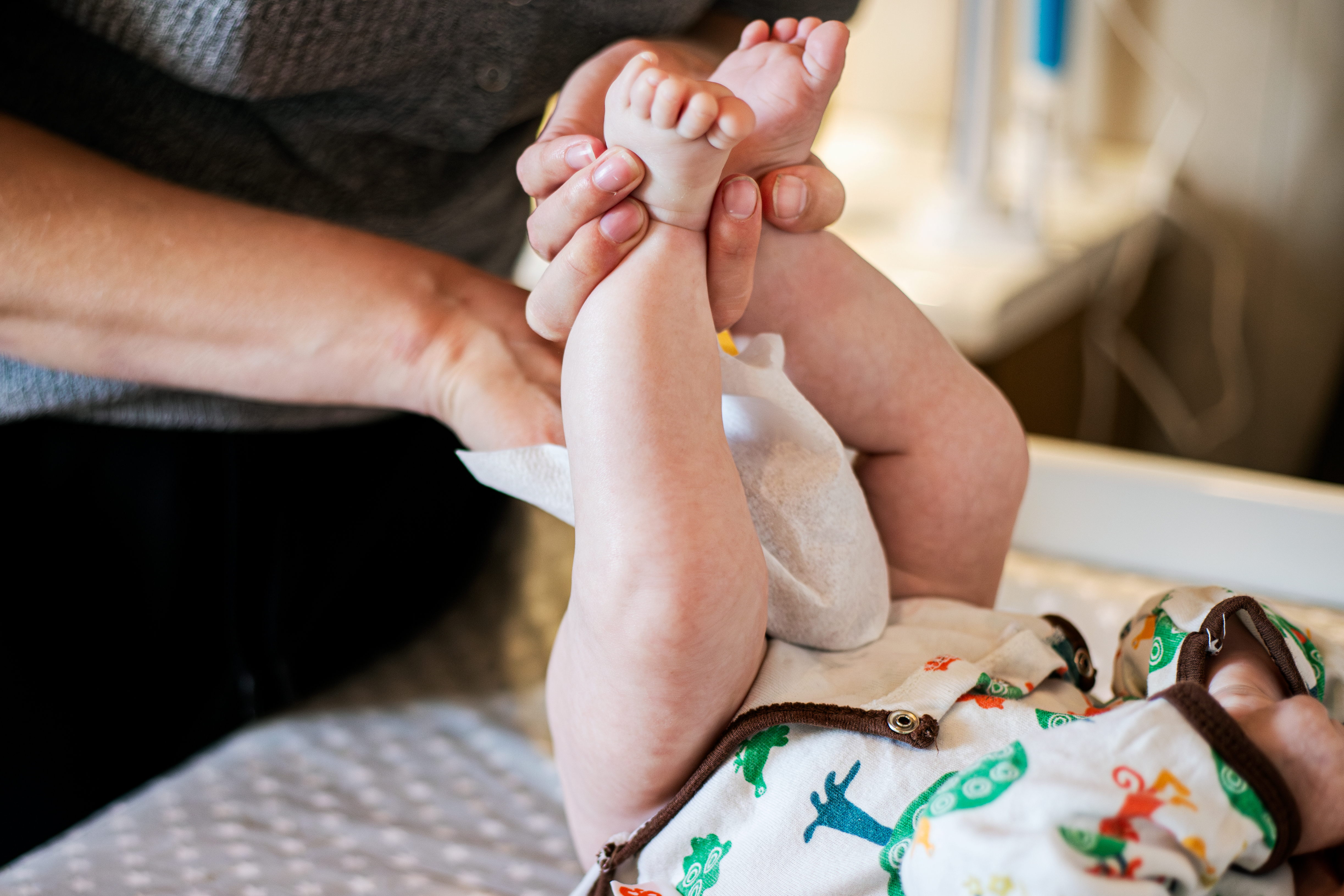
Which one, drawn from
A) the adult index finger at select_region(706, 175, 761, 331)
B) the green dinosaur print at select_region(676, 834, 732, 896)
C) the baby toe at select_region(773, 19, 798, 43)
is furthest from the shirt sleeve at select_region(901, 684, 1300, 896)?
the baby toe at select_region(773, 19, 798, 43)

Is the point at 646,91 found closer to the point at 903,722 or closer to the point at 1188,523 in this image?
the point at 903,722

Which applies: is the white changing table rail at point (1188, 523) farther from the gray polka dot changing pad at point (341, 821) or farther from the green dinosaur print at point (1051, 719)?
the gray polka dot changing pad at point (341, 821)

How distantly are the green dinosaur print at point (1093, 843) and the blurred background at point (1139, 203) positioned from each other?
0.96 metres

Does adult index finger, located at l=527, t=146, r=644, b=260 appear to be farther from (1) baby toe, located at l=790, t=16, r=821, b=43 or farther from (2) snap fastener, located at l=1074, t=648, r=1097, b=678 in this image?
(2) snap fastener, located at l=1074, t=648, r=1097, b=678

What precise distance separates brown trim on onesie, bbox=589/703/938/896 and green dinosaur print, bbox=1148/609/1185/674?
0.45 feet

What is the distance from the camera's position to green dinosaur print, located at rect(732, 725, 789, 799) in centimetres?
51

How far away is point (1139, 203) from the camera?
62.0 inches

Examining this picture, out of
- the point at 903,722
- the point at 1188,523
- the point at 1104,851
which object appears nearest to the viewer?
the point at 1104,851

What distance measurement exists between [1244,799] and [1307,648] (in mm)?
163

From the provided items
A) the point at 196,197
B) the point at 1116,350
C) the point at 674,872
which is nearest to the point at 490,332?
the point at 196,197

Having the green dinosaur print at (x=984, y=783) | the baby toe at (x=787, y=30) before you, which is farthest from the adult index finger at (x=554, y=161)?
the green dinosaur print at (x=984, y=783)

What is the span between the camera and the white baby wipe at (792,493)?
1.80ft

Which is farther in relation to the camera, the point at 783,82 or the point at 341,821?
the point at 341,821

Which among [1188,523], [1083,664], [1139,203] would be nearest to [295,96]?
[1083,664]
